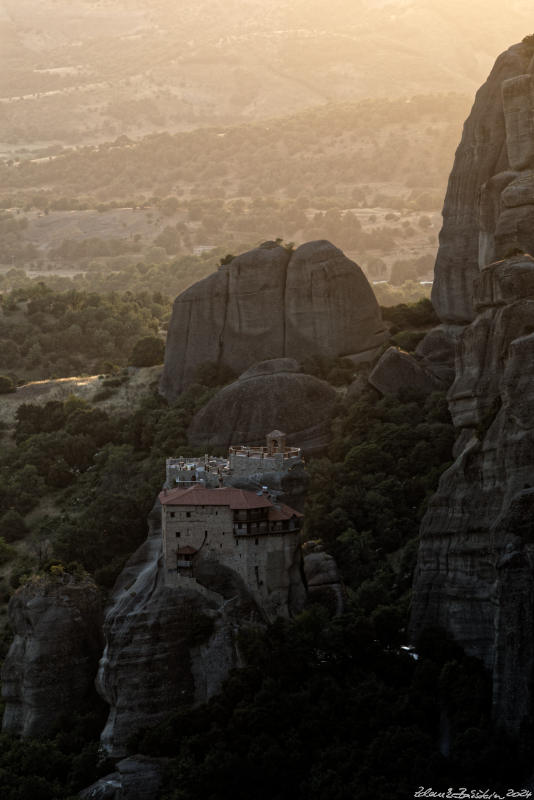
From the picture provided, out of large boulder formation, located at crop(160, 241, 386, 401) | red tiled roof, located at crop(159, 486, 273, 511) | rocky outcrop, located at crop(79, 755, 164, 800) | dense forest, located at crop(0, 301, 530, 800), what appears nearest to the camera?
dense forest, located at crop(0, 301, 530, 800)

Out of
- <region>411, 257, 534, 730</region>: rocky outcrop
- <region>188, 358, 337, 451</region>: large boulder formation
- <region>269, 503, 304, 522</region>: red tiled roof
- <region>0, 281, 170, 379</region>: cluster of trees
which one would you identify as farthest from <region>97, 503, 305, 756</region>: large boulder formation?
<region>0, 281, 170, 379</region>: cluster of trees

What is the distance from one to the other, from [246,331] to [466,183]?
14412 mm

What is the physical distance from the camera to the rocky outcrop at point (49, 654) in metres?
53.8

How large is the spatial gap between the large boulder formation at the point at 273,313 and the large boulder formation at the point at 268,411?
257 inches

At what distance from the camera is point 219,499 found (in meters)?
52.1

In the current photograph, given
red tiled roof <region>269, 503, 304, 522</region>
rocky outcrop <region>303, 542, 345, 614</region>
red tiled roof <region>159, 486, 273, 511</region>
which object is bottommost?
rocky outcrop <region>303, 542, 345, 614</region>

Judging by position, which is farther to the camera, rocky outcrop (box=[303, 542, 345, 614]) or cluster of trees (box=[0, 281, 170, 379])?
cluster of trees (box=[0, 281, 170, 379])

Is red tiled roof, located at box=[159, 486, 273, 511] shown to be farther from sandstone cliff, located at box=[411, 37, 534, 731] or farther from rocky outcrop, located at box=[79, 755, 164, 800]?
rocky outcrop, located at box=[79, 755, 164, 800]

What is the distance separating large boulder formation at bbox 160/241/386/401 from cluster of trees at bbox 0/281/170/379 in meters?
17.7

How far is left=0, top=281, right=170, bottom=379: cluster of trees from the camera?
10794cm

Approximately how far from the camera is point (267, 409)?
72.6 m

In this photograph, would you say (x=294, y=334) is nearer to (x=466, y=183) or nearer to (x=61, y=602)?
(x=466, y=183)

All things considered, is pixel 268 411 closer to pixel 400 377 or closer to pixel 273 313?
pixel 400 377

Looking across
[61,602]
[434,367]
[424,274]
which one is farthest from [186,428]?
[424,274]
